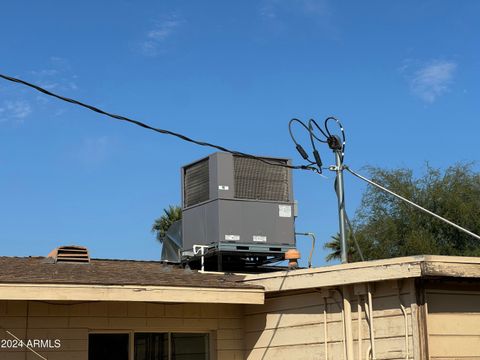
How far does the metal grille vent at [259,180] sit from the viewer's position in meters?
13.6

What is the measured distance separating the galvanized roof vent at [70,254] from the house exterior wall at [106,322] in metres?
1.38

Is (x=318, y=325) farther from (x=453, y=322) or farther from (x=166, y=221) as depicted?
(x=166, y=221)

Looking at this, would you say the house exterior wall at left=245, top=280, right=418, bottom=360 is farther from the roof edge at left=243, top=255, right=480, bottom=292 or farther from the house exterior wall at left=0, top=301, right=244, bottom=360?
the house exterior wall at left=0, top=301, right=244, bottom=360

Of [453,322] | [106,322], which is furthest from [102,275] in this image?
[453,322]

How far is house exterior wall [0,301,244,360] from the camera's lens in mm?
10516

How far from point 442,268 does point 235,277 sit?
3766mm

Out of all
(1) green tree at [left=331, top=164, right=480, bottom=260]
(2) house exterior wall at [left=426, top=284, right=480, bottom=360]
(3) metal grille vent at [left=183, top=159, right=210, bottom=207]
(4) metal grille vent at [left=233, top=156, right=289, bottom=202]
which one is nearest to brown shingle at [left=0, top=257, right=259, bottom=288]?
(3) metal grille vent at [left=183, top=159, right=210, bottom=207]

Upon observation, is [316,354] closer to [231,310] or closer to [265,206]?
A: [231,310]

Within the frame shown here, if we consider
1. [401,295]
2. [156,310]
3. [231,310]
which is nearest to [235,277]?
[231,310]

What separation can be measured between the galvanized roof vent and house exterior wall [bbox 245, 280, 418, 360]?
2688mm

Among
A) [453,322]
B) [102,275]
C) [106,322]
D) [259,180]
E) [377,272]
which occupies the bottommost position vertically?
[453,322]

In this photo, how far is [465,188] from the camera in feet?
114

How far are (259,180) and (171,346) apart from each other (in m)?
3.60

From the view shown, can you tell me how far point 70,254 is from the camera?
12.2 meters
